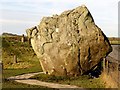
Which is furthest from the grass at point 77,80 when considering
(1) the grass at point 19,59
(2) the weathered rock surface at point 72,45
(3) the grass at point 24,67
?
(1) the grass at point 19,59

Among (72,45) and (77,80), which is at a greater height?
(72,45)

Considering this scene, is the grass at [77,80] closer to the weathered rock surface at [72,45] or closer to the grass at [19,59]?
the weathered rock surface at [72,45]

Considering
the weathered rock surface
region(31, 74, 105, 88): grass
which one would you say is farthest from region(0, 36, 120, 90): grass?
the weathered rock surface

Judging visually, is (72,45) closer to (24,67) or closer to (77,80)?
(77,80)

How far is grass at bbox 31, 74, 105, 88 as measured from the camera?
82.9ft

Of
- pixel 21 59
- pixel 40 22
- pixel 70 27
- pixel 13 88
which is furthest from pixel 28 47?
pixel 13 88

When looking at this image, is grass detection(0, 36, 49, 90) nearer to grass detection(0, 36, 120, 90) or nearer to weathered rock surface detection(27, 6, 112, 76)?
grass detection(0, 36, 120, 90)

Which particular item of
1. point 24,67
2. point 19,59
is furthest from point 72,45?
point 19,59

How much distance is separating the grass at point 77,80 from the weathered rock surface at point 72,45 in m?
0.88

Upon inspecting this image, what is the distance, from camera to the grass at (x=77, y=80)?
25.3 m

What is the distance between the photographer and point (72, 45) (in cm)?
→ 2952

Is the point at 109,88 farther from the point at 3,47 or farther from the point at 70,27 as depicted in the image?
the point at 3,47

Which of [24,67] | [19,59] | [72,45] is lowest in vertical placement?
[24,67]

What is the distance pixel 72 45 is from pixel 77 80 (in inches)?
131
